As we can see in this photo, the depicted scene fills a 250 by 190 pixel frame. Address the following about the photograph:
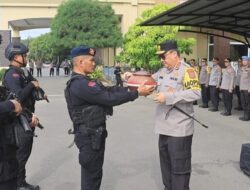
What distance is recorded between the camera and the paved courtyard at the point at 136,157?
19.8 feet

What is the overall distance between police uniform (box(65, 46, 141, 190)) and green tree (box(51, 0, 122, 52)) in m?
23.4

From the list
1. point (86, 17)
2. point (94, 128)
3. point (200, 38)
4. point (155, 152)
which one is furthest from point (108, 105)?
point (200, 38)

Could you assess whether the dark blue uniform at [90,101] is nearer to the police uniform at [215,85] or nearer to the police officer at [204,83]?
the police uniform at [215,85]

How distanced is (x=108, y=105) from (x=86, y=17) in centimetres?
2454

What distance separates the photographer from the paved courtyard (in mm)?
6035

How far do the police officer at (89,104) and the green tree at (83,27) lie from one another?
23.4m

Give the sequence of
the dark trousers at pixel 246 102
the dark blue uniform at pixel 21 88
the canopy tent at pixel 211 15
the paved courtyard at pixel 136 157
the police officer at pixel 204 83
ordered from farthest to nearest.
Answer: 1. the police officer at pixel 204 83
2. the dark trousers at pixel 246 102
3. the canopy tent at pixel 211 15
4. the paved courtyard at pixel 136 157
5. the dark blue uniform at pixel 21 88

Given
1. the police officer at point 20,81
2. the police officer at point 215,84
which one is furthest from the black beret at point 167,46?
the police officer at point 215,84

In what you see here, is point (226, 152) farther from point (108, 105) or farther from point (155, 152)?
point (108, 105)

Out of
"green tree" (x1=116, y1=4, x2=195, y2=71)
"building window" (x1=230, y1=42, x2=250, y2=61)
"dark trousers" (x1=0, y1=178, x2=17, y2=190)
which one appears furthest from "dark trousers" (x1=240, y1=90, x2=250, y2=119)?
"building window" (x1=230, y1=42, x2=250, y2=61)

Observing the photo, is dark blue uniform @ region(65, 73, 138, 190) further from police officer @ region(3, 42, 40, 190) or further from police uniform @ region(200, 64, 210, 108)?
police uniform @ region(200, 64, 210, 108)

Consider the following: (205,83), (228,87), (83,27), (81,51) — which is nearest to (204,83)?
(205,83)

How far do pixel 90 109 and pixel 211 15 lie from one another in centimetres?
962

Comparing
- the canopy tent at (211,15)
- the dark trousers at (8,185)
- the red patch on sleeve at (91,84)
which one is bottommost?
the dark trousers at (8,185)
